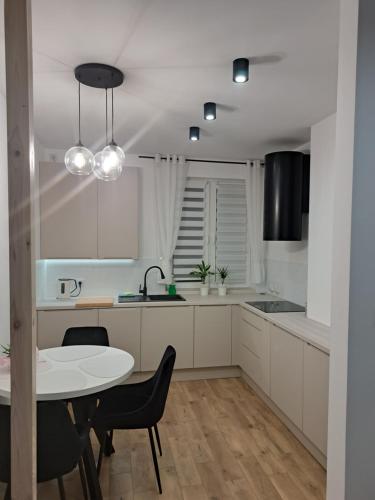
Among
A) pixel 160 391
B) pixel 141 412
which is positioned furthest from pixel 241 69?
pixel 141 412

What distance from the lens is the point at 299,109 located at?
277 centimetres

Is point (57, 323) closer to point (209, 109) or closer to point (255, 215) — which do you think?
point (209, 109)

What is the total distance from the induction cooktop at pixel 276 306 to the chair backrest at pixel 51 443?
7.45 ft

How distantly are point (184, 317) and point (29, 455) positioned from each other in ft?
9.10

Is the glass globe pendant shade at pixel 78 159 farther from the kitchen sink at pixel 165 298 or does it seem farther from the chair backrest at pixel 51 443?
the kitchen sink at pixel 165 298

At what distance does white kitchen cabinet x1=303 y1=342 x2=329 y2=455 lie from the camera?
240 cm

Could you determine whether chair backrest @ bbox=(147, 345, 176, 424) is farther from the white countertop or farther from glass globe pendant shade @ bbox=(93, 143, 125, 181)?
glass globe pendant shade @ bbox=(93, 143, 125, 181)

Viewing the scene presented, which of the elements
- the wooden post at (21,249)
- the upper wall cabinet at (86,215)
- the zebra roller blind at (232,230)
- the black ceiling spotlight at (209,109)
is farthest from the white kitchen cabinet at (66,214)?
the wooden post at (21,249)

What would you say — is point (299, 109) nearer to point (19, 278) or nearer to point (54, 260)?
point (19, 278)


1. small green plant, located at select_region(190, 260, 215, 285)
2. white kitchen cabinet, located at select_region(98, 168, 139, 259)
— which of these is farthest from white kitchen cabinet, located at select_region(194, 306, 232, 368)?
white kitchen cabinet, located at select_region(98, 168, 139, 259)

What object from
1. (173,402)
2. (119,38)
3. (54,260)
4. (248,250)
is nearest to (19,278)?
(119,38)

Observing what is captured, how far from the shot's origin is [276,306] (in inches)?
148

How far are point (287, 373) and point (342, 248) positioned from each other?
1.72 m

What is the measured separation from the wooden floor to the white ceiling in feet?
8.59
